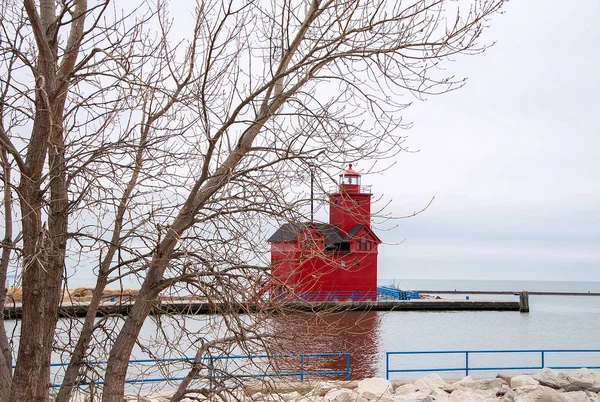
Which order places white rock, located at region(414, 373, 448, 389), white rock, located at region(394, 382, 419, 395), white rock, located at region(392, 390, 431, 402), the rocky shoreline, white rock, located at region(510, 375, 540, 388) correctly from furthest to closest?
white rock, located at region(510, 375, 540, 388)
white rock, located at region(414, 373, 448, 389)
white rock, located at region(394, 382, 419, 395)
the rocky shoreline
white rock, located at region(392, 390, 431, 402)

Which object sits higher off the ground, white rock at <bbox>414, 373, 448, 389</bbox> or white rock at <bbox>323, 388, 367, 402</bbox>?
white rock at <bbox>414, 373, 448, 389</bbox>

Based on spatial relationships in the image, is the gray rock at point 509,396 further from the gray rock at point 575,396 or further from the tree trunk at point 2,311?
the tree trunk at point 2,311

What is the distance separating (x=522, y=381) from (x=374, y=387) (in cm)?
339

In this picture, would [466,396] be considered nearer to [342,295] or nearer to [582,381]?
[582,381]

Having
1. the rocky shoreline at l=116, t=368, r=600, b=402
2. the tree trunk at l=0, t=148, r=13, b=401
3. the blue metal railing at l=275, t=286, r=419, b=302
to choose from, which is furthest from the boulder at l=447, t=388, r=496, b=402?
the tree trunk at l=0, t=148, r=13, b=401

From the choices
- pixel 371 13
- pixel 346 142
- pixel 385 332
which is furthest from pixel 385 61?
pixel 385 332

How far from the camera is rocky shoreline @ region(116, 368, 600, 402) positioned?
37.6ft

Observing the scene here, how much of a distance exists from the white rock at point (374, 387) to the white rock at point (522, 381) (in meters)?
2.76

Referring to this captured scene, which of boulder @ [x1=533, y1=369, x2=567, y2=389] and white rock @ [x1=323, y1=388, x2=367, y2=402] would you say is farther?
boulder @ [x1=533, y1=369, x2=567, y2=389]

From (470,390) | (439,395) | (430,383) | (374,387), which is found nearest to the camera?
(374,387)

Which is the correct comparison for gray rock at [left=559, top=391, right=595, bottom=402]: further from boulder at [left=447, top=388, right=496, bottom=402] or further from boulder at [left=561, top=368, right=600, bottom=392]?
boulder at [left=447, top=388, right=496, bottom=402]

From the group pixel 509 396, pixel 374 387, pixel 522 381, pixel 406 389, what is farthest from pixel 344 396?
pixel 522 381

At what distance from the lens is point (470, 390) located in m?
12.4

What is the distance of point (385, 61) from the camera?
604 cm
